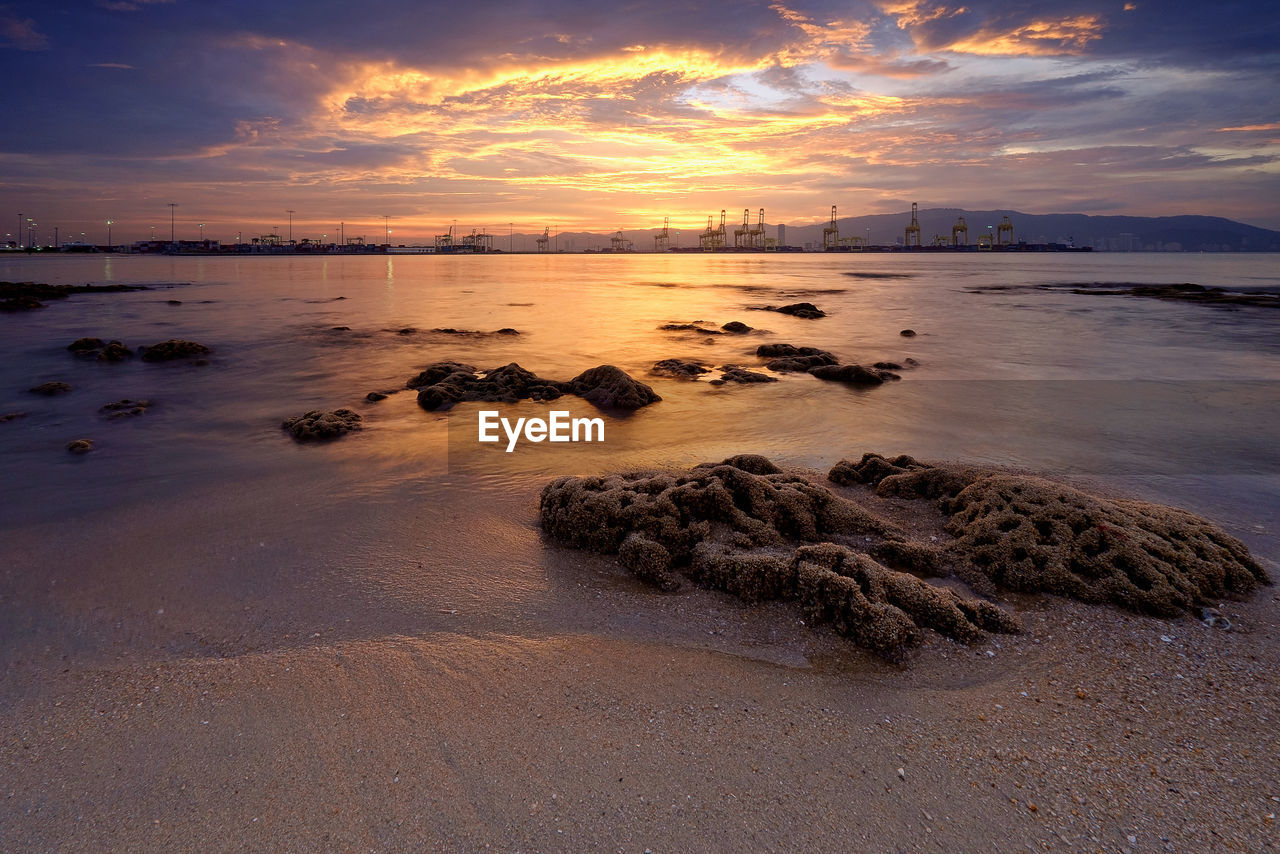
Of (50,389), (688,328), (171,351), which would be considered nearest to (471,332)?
(688,328)

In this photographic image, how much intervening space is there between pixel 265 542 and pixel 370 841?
3.02 metres

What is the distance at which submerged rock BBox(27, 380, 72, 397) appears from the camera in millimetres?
9953

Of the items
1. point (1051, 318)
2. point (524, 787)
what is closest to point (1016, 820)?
point (524, 787)

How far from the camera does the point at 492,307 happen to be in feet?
88.7

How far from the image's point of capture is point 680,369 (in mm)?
11750

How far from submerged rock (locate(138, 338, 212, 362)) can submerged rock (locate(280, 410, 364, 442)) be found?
735 cm

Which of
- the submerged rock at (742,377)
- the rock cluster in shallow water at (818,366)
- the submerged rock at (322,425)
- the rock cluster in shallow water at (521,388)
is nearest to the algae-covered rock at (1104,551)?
the rock cluster in shallow water at (521,388)

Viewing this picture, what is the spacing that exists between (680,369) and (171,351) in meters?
10.8

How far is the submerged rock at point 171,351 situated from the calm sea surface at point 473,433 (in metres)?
0.60

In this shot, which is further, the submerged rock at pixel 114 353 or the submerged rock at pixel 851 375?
the submerged rock at pixel 114 353

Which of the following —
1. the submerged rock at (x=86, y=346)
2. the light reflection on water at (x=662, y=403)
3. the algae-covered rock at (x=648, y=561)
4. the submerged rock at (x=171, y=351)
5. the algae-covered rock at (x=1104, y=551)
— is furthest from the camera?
the submerged rock at (x=86, y=346)

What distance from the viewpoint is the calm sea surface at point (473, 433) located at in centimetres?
447

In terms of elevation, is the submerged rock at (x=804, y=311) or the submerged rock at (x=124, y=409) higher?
the submerged rock at (x=804, y=311)

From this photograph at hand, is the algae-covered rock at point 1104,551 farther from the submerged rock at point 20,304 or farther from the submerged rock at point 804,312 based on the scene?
the submerged rock at point 20,304
